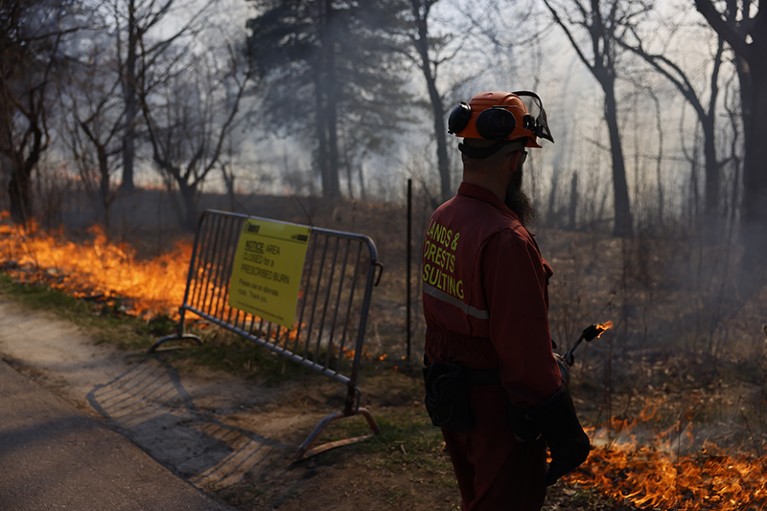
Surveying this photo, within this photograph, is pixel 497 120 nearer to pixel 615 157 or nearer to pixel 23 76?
pixel 23 76

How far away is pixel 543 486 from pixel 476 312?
711mm

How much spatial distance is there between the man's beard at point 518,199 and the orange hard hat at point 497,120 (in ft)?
0.46

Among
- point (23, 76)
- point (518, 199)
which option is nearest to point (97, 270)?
point (23, 76)

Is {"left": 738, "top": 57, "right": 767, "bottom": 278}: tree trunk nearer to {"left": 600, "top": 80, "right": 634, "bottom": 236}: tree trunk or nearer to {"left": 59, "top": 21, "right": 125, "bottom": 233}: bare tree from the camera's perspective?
{"left": 600, "top": 80, "right": 634, "bottom": 236}: tree trunk

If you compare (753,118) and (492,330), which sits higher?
(753,118)

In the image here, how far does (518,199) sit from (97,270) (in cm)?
928

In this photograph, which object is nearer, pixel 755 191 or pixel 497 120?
pixel 497 120

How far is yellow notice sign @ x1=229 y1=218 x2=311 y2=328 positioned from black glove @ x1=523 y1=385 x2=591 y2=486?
3363mm

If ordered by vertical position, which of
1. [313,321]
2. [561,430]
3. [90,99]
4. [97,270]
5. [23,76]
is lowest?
[313,321]

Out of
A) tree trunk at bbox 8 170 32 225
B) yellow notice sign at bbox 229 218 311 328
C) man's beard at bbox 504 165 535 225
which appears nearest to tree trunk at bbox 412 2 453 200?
tree trunk at bbox 8 170 32 225

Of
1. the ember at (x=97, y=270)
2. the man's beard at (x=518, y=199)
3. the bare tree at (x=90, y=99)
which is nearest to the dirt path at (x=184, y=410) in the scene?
the ember at (x=97, y=270)

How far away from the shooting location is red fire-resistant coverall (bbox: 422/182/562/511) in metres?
2.19

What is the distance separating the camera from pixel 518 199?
256cm

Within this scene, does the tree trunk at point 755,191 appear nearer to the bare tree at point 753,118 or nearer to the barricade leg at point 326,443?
the bare tree at point 753,118
